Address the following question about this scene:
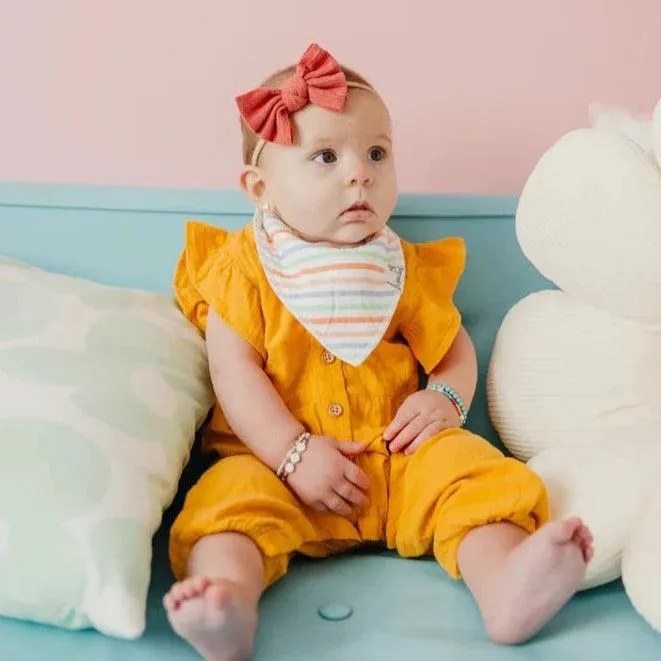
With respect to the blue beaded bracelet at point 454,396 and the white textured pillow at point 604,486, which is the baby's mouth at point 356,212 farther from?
the white textured pillow at point 604,486

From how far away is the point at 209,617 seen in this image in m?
0.73

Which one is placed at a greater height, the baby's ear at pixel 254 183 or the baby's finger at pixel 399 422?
the baby's ear at pixel 254 183

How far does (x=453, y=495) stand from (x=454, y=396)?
0.19m

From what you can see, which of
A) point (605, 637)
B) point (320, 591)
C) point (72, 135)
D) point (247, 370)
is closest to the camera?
point (605, 637)

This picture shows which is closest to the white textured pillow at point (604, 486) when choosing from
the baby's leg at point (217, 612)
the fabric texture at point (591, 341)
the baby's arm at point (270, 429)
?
the fabric texture at point (591, 341)

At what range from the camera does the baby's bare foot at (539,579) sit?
2.56 feet

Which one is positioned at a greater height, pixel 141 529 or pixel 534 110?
pixel 534 110

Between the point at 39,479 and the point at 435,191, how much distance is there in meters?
0.82

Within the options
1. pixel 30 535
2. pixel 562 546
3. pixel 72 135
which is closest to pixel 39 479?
pixel 30 535

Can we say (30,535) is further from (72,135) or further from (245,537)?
(72,135)

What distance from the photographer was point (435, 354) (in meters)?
1.15

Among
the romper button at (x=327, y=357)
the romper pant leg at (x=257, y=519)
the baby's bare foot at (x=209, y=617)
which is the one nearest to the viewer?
the baby's bare foot at (x=209, y=617)

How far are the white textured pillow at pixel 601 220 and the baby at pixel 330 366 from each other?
6.1 inches

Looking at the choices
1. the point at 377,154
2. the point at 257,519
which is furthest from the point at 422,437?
the point at 377,154
